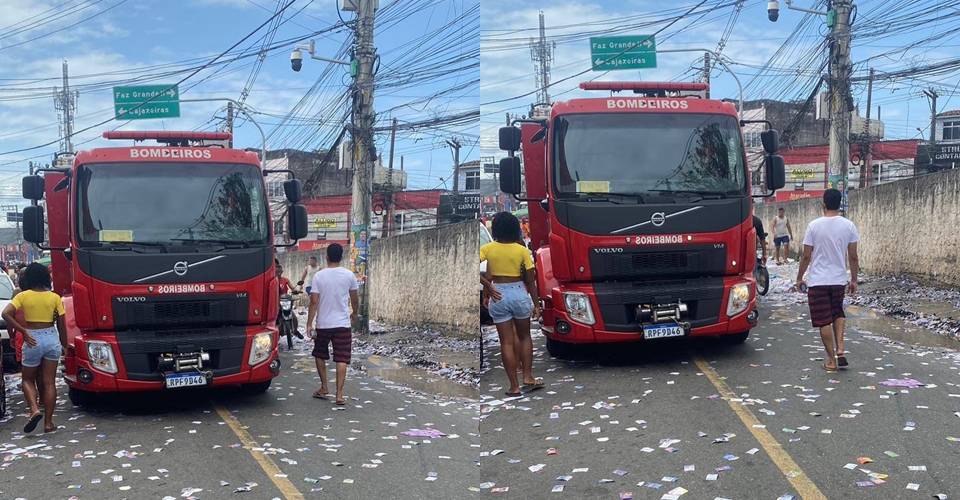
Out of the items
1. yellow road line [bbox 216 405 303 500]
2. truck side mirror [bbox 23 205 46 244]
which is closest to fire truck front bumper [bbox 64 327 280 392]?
yellow road line [bbox 216 405 303 500]

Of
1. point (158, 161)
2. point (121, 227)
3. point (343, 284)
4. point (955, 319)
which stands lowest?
point (955, 319)

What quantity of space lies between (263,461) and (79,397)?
370cm

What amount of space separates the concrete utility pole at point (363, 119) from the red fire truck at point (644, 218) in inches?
259

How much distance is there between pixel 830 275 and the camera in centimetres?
845

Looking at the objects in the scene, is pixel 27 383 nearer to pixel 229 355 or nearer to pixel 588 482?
pixel 229 355

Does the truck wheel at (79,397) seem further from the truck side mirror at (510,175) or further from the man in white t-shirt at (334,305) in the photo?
the truck side mirror at (510,175)

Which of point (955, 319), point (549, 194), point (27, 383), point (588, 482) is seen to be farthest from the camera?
point (955, 319)

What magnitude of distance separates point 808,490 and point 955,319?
27.8 feet

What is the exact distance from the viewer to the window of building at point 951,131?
105 ft

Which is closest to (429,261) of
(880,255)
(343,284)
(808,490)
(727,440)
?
(343,284)

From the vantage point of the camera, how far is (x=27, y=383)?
27.7ft

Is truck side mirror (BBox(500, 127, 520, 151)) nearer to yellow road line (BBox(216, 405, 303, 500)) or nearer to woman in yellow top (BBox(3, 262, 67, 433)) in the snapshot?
yellow road line (BBox(216, 405, 303, 500))

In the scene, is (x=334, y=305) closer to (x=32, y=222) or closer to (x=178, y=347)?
(x=178, y=347)

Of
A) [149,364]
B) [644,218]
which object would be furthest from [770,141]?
[149,364]
